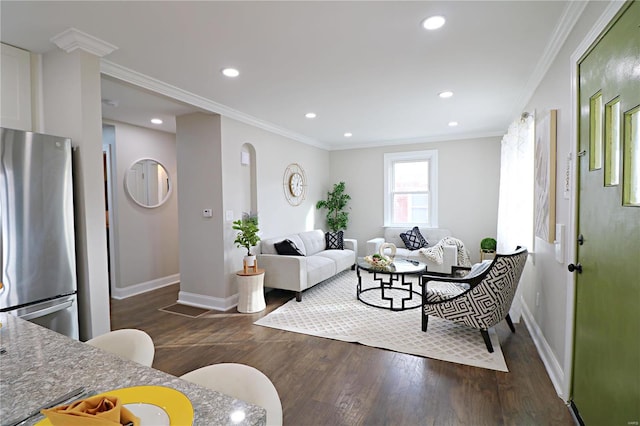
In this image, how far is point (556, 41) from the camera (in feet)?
7.74

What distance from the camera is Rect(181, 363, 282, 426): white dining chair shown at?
100 cm

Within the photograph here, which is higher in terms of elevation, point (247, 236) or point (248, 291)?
point (247, 236)

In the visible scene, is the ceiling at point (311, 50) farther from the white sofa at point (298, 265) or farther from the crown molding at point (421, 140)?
the white sofa at point (298, 265)

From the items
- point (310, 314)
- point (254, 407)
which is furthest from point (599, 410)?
point (310, 314)

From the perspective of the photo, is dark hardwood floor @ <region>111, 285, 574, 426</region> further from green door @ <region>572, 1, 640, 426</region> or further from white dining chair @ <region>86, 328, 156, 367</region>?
white dining chair @ <region>86, 328, 156, 367</region>

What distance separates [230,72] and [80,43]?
111 cm

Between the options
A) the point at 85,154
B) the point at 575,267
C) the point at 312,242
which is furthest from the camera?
the point at 312,242

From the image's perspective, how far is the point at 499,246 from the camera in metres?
4.20

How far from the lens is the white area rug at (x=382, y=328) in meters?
2.73

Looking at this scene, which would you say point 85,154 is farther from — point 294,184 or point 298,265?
point 294,184

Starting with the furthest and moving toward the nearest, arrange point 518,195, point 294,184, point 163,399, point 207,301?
point 294,184 < point 207,301 < point 518,195 < point 163,399

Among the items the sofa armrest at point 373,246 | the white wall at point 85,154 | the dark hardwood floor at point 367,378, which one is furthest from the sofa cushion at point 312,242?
the white wall at point 85,154

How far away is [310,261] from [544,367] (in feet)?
9.51

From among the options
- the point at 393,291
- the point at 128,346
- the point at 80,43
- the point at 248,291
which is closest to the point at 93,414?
the point at 128,346
